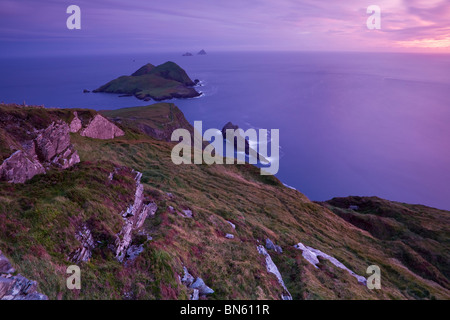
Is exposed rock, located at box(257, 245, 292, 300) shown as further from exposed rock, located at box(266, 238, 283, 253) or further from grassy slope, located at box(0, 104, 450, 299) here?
exposed rock, located at box(266, 238, 283, 253)

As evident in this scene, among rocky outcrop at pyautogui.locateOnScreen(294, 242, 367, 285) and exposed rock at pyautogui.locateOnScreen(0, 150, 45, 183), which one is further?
rocky outcrop at pyautogui.locateOnScreen(294, 242, 367, 285)

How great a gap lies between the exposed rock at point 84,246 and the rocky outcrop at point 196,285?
17.4ft

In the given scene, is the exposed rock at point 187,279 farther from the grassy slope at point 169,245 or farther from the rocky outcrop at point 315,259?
the rocky outcrop at point 315,259

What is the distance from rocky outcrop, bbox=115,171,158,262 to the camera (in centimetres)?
1437

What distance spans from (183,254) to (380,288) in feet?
71.0

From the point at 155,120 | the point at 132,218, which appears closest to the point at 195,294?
the point at 132,218

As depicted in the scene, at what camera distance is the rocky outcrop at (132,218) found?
47.1ft

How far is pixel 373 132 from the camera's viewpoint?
451 ft

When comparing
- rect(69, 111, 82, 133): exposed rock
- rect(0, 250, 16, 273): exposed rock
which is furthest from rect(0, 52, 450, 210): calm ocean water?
rect(0, 250, 16, 273): exposed rock

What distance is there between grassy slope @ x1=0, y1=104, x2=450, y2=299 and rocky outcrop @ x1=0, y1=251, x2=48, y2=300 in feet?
1.71

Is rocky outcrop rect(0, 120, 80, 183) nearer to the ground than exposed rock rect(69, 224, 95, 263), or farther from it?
farther from it

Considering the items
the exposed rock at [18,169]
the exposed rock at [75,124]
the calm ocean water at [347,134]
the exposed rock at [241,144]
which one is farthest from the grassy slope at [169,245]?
the exposed rock at [241,144]

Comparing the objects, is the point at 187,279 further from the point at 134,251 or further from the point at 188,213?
the point at 188,213

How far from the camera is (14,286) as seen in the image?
9320 mm
